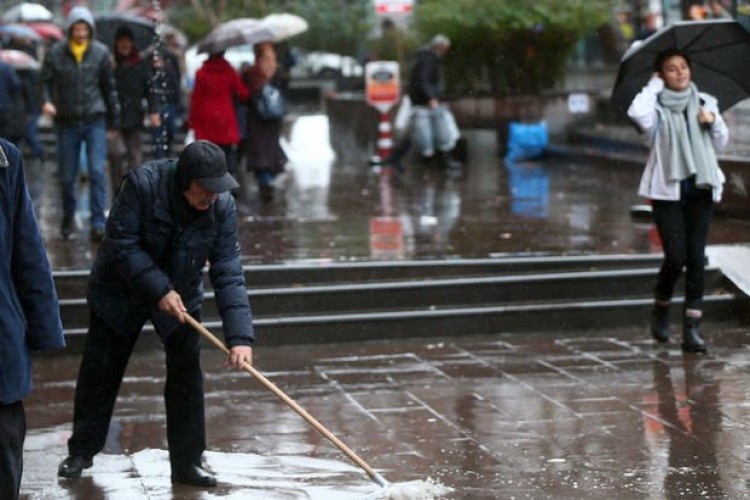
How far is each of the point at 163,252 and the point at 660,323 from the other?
439 cm

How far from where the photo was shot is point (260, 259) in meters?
12.2

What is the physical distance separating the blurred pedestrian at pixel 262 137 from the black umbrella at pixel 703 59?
6.84m

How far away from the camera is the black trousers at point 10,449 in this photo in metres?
5.43

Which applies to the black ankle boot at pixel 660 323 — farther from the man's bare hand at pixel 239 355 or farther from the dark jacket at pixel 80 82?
the dark jacket at pixel 80 82

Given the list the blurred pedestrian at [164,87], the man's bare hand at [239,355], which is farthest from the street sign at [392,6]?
the man's bare hand at [239,355]

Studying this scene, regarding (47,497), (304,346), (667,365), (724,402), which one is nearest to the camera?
(47,497)

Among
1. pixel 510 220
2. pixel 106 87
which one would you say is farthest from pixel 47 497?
pixel 510 220

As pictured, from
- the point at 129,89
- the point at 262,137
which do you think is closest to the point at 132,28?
the point at 129,89

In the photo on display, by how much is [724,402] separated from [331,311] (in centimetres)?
329

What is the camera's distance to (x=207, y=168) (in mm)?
6883

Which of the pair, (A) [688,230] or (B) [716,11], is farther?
(B) [716,11]

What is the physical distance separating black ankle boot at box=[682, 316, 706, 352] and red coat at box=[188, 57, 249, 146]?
6.25 metres

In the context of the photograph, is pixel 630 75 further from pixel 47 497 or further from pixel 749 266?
pixel 47 497

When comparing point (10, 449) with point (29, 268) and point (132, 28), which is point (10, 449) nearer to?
point (29, 268)
